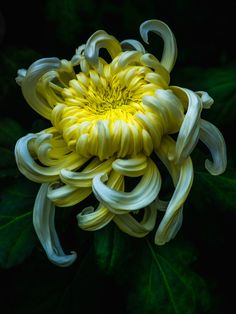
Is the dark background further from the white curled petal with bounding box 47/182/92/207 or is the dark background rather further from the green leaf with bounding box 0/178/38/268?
the white curled petal with bounding box 47/182/92/207

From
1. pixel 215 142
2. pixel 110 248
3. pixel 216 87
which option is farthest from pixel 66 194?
pixel 216 87

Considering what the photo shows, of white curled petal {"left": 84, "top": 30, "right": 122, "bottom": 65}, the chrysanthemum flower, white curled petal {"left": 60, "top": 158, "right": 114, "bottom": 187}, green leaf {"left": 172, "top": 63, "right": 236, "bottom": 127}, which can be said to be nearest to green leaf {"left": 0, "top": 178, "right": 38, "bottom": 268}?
the chrysanthemum flower

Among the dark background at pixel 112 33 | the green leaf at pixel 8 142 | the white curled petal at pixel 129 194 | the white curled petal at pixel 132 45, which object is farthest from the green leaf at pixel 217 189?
the green leaf at pixel 8 142

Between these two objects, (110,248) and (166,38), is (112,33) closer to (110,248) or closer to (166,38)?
(166,38)

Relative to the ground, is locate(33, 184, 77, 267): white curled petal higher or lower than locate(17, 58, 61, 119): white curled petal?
lower

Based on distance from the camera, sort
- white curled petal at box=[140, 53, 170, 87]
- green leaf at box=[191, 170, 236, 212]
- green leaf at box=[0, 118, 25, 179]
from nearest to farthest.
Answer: white curled petal at box=[140, 53, 170, 87]
green leaf at box=[191, 170, 236, 212]
green leaf at box=[0, 118, 25, 179]

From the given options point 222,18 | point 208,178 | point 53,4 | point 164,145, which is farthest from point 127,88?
point 222,18

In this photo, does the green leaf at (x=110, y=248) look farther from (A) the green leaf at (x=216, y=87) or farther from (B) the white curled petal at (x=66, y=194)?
(A) the green leaf at (x=216, y=87)
